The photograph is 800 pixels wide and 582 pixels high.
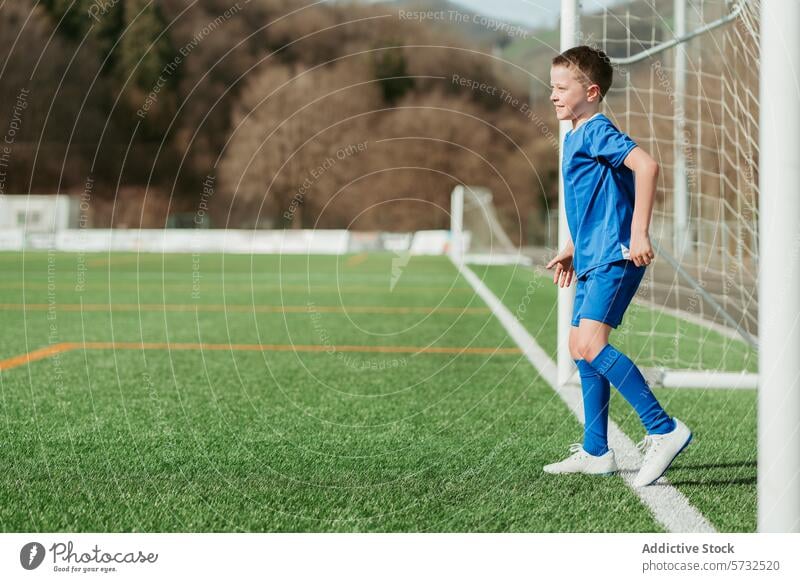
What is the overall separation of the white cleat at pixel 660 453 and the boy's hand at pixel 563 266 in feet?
2.23

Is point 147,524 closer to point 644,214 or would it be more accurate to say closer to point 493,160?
point 644,214

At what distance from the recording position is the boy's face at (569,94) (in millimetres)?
3297

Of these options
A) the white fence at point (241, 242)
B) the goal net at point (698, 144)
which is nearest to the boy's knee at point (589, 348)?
the goal net at point (698, 144)

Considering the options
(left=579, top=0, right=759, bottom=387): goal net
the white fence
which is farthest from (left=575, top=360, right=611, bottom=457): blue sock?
the white fence

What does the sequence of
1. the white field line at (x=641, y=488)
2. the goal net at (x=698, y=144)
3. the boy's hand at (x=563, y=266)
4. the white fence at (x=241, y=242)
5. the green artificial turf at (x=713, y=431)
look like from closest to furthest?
1. the white field line at (x=641, y=488)
2. the green artificial turf at (x=713, y=431)
3. the boy's hand at (x=563, y=266)
4. the goal net at (x=698, y=144)
5. the white fence at (x=241, y=242)

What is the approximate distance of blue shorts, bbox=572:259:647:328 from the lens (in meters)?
3.22

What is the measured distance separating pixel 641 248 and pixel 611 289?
0.69 feet

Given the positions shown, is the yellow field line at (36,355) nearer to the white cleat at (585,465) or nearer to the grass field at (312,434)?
the grass field at (312,434)

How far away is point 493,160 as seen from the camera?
52.3 m

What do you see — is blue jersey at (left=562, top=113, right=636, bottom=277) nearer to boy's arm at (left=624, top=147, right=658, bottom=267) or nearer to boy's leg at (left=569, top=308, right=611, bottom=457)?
boy's arm at (left=624, top=147, right=658, bottom=267)

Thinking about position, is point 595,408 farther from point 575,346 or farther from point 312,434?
point 312,434

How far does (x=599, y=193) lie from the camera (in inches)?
130
